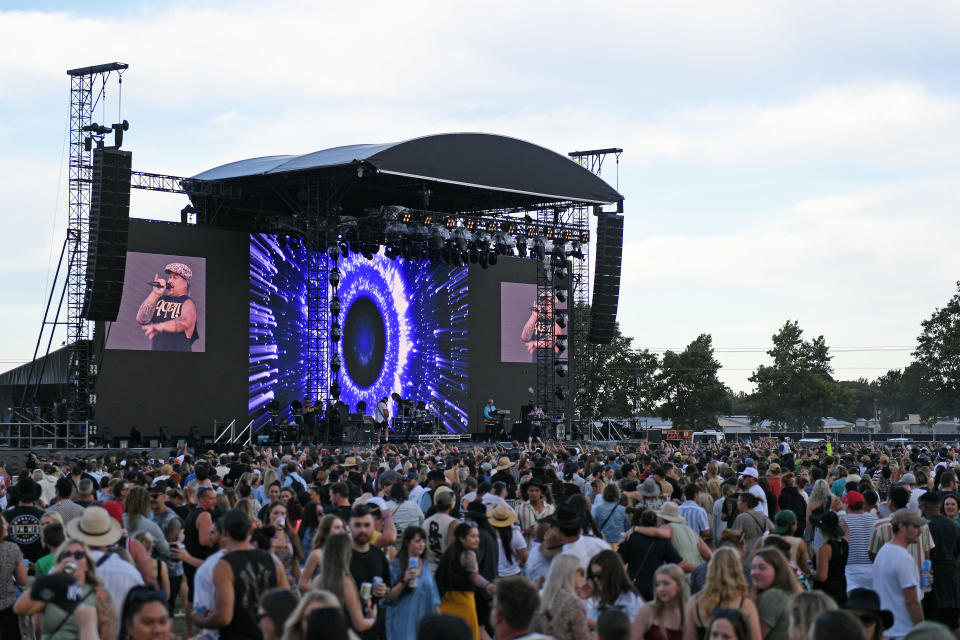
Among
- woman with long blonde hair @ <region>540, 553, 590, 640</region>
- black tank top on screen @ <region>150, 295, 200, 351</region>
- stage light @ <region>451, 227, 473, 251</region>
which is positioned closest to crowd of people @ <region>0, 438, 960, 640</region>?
woman with long blonde hair @ <region>540, 553, 590, 640</region>

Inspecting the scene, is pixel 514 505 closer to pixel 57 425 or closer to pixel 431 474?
Result: pixel 431 474

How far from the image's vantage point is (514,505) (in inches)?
408

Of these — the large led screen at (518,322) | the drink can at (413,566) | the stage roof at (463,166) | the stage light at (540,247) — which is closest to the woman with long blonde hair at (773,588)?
the drink can at (413,566)

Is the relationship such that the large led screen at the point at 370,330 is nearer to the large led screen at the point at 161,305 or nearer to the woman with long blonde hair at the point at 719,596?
the large led screen at the point at 161,305

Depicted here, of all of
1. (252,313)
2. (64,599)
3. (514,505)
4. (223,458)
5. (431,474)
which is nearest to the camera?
(64,599)

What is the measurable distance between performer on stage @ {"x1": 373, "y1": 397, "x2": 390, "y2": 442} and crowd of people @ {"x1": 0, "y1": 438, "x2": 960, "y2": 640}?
20.8 meters

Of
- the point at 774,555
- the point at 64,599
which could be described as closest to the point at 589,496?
the point at 774,555

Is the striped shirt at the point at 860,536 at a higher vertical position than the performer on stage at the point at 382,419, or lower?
lower

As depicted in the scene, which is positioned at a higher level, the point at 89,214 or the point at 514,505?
the point at 89,214

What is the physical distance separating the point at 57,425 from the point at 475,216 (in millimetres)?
14347

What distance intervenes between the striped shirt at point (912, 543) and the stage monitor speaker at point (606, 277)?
28832 mm

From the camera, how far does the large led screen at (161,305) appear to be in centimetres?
2953

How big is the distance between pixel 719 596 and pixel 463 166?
2835cm

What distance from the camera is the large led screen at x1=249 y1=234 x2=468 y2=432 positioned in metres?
32.6
